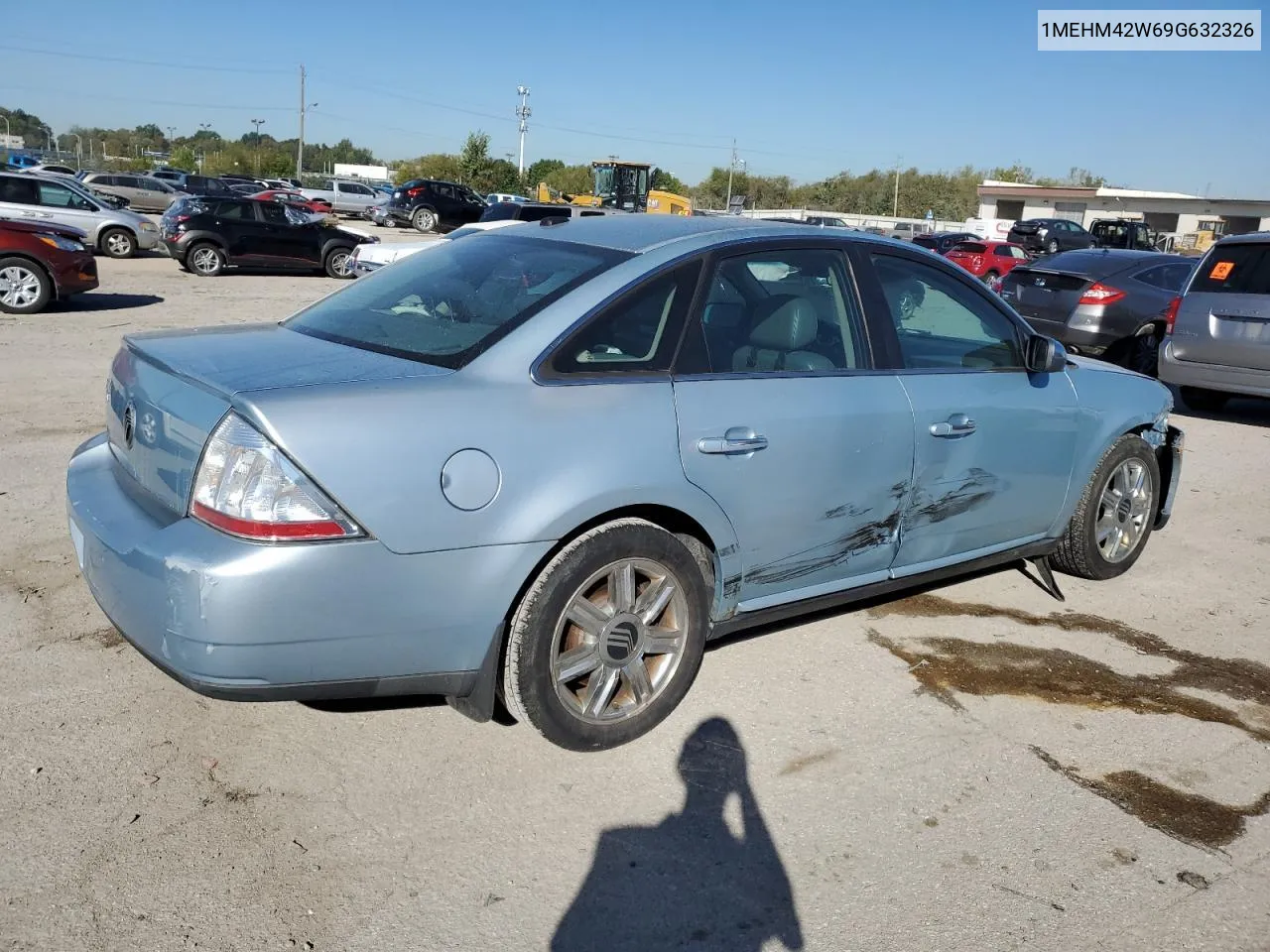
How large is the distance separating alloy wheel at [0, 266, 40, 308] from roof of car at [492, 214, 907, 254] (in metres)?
10.9

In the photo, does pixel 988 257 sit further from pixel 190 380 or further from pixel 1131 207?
pixel 1131 207

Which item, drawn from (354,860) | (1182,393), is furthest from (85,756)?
(1182,393)

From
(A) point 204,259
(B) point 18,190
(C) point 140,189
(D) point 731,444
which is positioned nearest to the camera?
(D) point 731,444

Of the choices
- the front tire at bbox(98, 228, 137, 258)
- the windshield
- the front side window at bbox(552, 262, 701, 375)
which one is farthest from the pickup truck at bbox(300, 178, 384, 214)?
the front side window at bbox(552, 262, 701, 375)

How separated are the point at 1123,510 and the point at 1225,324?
520 centimetres

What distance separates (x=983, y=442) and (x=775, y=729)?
59.0 inches

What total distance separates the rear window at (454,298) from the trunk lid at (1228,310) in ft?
25.6

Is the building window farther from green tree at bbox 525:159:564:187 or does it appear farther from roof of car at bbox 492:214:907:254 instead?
roof of car at bbox 492:214:907:254

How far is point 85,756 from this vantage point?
3227mm

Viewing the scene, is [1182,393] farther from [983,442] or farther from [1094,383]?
[983,442]

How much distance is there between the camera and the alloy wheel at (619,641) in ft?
10.8

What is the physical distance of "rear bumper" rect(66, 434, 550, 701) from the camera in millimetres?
2752

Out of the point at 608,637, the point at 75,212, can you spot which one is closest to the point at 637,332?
the point at 608,637

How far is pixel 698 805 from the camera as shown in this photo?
10.5ft
